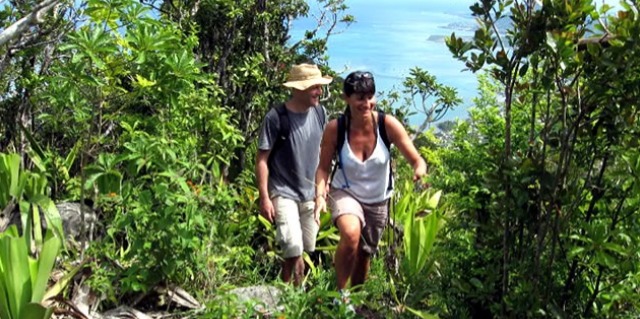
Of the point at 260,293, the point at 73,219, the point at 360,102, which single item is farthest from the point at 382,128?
the point at 73,219

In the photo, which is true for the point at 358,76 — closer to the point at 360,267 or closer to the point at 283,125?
the point at 283,125

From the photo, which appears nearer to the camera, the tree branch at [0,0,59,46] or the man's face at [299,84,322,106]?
the tree branch at [0,0,59,46]

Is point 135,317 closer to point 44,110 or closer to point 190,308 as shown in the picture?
point 190,308

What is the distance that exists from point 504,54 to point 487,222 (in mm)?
828

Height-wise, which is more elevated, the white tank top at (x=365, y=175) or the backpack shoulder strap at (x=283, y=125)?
the backpack shoulder strap at (x=283, y=125)

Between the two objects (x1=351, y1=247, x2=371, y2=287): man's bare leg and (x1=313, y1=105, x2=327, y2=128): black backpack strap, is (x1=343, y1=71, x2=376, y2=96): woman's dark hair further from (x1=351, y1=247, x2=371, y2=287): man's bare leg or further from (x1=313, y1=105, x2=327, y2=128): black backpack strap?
(x1=351, y1=247, x2=371, y2=287): man's bare leg

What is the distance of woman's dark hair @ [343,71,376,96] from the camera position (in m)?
4.91

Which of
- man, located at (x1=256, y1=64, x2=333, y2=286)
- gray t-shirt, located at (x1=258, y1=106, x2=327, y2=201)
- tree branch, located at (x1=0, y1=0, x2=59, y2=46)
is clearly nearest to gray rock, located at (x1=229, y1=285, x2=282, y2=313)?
man, located at (x1=256, y1=64, x2=333, y2=286)

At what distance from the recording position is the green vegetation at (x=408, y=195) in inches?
144

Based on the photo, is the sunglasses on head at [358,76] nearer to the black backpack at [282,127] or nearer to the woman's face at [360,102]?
the woman's face at [360,102]

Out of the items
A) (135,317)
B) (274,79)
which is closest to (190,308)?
(135,317)

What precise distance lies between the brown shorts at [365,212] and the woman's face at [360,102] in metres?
0.47

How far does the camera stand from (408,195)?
277 inches

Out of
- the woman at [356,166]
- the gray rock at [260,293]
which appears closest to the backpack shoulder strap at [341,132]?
the woman at [356,166]
